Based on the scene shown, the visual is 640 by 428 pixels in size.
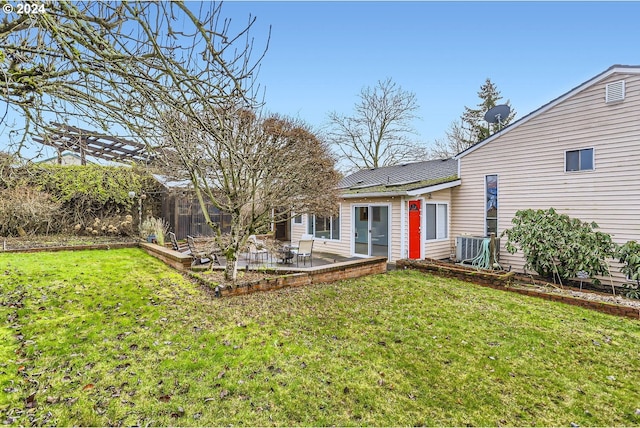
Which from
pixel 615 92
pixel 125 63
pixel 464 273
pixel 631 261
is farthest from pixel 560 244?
pixel 125 63

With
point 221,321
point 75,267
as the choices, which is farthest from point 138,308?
point 75,267

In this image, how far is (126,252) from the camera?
1077 centimetres

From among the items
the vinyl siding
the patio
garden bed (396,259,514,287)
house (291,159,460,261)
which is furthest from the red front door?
the patio

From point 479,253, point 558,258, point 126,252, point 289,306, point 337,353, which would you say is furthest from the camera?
point 126,252

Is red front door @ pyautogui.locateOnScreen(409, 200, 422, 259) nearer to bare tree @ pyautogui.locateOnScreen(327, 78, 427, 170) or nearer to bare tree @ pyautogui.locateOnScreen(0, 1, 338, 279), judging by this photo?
bare tree @ pyautogui.locateOnScreen(0, 1, 338, 279)

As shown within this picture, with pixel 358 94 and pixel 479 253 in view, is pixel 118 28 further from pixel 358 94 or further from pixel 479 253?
pixel 358 94

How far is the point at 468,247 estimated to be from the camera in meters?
9.88

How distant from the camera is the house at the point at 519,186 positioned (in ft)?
24.2

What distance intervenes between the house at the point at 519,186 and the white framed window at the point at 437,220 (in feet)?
0.12

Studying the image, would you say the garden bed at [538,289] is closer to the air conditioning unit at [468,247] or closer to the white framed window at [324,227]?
the air conditioning unit at [468,247]

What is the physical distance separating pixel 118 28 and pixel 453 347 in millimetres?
5609

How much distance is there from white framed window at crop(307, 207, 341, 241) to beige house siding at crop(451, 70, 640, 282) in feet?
16.1

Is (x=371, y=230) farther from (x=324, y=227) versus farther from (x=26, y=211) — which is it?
(x=26, y=211)

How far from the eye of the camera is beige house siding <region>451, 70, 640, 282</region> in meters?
7.29
